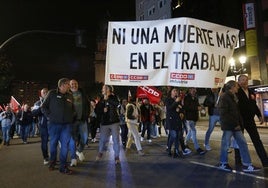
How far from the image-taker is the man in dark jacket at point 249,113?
7.43 meters

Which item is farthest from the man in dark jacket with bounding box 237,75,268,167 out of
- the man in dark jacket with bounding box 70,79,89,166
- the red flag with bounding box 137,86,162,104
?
the red flag with bounding box 137,86,162,104

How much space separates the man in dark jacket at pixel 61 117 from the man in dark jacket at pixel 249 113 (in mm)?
3541

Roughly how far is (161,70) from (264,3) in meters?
31.5

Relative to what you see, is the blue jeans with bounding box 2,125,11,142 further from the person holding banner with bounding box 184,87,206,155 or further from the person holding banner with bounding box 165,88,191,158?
the person holding banner with bounding box 165,88,191,158

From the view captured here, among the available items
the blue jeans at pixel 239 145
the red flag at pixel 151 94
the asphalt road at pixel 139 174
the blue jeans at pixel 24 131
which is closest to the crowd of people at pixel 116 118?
the blue jeans at pixel 239 145

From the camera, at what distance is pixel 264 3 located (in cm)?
3534

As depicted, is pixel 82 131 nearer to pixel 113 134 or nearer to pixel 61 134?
pixel 113 134

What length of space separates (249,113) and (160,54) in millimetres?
2195

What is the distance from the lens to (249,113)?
24.9 ft

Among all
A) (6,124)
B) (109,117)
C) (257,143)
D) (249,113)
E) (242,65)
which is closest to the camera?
(257,143)

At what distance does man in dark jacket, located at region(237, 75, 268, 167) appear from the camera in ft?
24.4

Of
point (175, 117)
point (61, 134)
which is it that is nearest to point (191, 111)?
point (175, 117)

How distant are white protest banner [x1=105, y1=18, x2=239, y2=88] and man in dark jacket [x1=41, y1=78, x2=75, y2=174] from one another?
3.50 feet

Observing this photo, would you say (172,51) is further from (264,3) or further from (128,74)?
(264,3)
